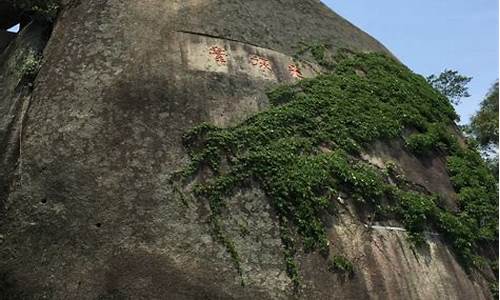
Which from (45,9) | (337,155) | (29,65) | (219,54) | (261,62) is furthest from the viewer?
(45,9)

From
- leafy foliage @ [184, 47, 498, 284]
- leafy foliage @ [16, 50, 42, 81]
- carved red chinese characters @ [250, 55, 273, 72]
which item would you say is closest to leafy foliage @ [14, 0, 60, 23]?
leafy foliage @ [16, 50, 42, 81]

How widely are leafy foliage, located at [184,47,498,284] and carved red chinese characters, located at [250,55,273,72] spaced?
1.77 feet

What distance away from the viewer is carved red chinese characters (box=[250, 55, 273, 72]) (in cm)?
957

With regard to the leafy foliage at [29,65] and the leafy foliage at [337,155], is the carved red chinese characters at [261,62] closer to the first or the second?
the leafy foliage at [337,155]

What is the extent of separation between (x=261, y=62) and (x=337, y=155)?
2231mm

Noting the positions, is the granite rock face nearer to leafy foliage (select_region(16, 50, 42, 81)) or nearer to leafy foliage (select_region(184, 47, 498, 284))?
leafy foliage (select_region(16, 50, 42, 81))

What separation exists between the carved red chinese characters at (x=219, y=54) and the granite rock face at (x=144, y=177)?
4 centimetres

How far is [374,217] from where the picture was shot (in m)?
8.35

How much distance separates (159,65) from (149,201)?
2534mm

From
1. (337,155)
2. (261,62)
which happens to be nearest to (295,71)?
(261,62)

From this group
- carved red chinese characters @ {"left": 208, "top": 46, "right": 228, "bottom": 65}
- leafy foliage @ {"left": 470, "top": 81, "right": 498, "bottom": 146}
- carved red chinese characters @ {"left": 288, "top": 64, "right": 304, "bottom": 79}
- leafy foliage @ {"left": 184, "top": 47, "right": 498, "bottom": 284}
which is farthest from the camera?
leafy foliage @ {"left": 470, "top": 81, "right": 498, "bottom": 146}

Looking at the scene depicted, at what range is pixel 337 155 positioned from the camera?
866 cm

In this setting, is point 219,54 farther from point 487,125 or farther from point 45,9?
point 487,125

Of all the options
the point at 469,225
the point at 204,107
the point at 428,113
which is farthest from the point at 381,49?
the point at 204,107
